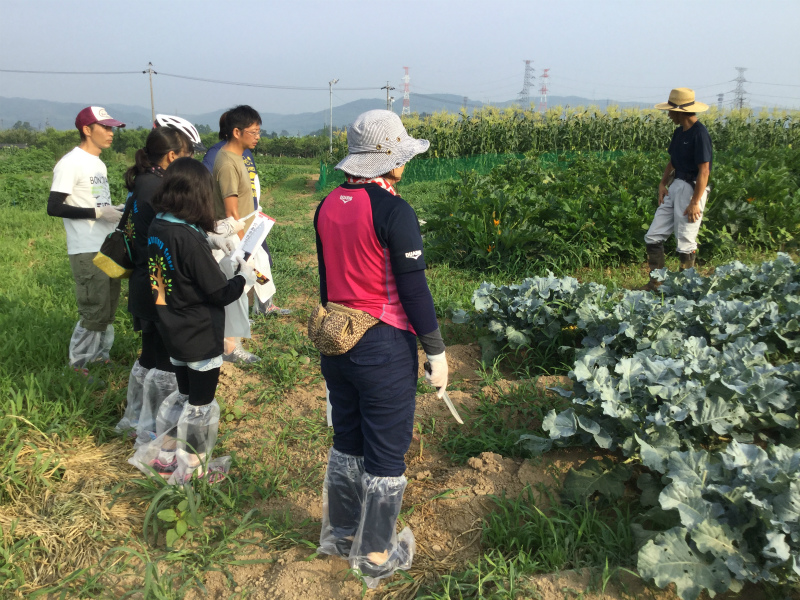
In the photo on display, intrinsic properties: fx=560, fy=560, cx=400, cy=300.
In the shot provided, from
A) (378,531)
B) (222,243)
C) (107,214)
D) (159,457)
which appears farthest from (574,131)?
(378,531)

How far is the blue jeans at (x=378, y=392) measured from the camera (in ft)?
7.00

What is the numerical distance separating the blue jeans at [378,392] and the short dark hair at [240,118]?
8.73 ft

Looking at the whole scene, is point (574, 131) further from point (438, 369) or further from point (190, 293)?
point (438, 369)

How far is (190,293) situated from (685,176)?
15.9 feet

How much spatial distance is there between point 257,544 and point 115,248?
177 centimetres

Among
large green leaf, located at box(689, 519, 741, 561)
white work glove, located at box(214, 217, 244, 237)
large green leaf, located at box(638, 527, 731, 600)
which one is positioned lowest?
large green leaf, located at box(638, 527, 731, 600)

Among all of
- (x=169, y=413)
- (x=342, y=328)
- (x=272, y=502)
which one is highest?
(x=342, y=328)

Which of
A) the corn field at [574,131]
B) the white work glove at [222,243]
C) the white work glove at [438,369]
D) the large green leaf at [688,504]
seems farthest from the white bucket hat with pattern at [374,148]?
the corn field at [574,131]

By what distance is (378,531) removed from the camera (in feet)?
7.44

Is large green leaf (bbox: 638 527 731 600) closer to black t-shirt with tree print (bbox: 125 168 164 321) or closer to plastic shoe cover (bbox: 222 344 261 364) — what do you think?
black t-shirt with tree print (bbox: 125 168 164 321)

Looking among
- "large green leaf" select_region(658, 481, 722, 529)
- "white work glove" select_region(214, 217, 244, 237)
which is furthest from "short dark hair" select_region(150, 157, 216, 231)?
"large green leaf" select_region(658, 481, 722, 529)

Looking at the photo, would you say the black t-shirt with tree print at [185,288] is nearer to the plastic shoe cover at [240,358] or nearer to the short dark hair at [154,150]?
the short dark hair at [154,150]

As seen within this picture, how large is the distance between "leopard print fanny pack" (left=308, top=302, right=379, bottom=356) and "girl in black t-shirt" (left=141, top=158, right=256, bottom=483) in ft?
2.98

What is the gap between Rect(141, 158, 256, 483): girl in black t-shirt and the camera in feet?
8.82
